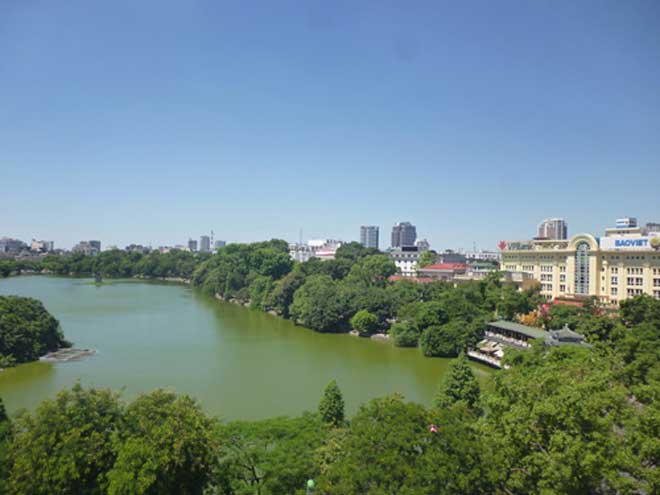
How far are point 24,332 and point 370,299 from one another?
502 inches

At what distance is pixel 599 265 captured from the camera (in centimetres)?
2078

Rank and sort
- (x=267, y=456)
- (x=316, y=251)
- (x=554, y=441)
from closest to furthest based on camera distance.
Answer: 1. (x=554, y=441)
2. (x=267, y=456)
3. (x=316, y=251)

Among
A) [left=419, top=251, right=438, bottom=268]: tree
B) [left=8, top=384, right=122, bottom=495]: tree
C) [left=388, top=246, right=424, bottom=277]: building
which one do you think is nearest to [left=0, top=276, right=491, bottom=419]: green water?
[left=8, top=384, right=122, bottom=495]: tree

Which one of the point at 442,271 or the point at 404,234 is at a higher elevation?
the point at 404,234

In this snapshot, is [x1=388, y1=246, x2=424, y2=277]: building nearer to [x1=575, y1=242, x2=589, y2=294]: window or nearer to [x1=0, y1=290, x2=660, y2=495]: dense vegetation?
[x1=575, y1=242, x2=589, y2=294]: window

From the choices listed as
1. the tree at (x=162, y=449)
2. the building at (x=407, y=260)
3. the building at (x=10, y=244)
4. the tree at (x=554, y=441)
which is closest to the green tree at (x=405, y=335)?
the tree at (x=554, y=441)

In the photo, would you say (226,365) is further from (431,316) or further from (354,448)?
(354,448)

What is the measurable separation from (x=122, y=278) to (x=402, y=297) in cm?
3687

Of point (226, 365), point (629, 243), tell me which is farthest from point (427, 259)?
point (226, 365)

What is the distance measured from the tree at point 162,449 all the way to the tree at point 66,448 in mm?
192

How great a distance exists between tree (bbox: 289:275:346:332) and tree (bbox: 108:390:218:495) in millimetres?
14129

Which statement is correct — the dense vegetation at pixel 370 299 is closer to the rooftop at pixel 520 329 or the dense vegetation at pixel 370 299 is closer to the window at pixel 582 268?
the rooftop at pixel 520 329

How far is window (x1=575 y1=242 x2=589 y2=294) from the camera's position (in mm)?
21047

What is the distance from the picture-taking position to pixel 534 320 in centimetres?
1681
